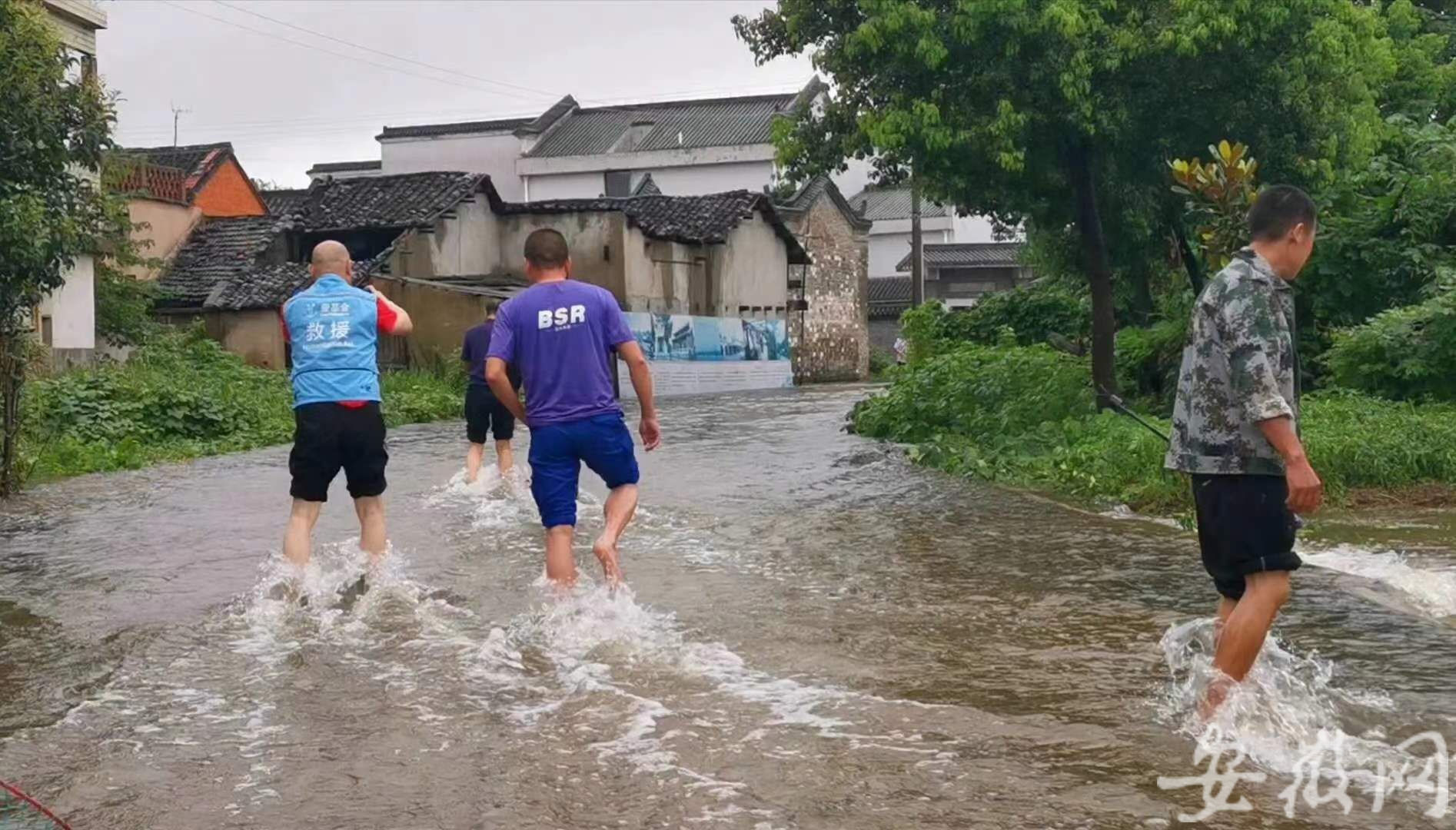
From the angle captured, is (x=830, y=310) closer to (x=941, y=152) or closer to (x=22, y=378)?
(x=941, y=152)

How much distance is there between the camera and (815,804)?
186 inches

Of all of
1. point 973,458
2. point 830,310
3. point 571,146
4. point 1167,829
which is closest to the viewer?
point 1167,829

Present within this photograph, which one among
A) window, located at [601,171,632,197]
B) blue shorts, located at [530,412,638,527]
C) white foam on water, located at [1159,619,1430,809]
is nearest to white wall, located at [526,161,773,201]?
window, located at [601,171,632,197]

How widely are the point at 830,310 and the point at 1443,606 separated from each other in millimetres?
47095

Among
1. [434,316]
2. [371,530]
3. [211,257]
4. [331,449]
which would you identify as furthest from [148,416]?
[211,257]

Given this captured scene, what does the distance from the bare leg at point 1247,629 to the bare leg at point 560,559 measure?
2.98 m

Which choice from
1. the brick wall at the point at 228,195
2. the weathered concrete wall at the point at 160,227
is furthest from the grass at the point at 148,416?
the brick wall at the point at 228,195

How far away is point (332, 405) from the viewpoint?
26.4 ft

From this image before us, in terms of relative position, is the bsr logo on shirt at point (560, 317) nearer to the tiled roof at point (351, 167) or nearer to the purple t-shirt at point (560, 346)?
the purple t-shirt at point (560, 346)

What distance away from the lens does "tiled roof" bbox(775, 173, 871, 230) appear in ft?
172

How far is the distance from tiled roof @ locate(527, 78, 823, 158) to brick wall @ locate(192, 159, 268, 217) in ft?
62.7

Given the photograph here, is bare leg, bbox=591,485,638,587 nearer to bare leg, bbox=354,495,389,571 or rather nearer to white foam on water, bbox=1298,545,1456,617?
bare leg, bbox=354,495,389,571

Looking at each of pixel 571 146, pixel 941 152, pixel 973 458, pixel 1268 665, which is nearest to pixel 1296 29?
pixel 941 152

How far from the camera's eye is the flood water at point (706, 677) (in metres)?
4.82
